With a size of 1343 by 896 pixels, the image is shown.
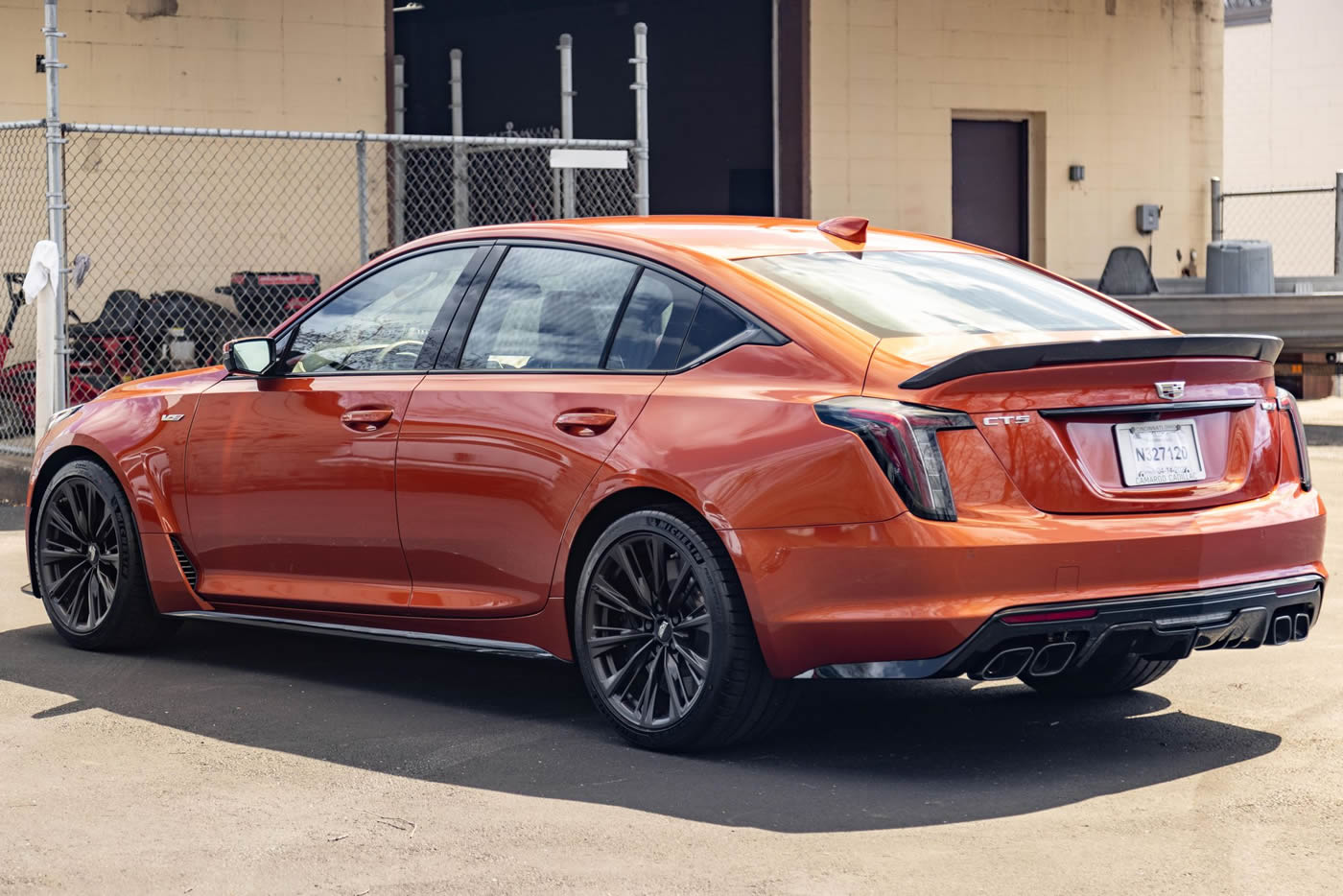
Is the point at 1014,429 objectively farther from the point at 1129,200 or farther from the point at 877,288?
the point at 1129,200

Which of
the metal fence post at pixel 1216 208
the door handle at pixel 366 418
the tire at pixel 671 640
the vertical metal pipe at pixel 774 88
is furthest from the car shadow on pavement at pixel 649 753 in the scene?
the metal fence post at pixel 1216 208

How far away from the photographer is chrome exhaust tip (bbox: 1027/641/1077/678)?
15.2 ft

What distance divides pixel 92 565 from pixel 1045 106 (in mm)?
16523

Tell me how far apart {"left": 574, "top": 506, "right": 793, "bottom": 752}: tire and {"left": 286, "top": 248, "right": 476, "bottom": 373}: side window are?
115cm

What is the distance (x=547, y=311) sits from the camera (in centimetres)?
559

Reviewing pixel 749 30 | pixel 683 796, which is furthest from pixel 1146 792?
pixel 749 30

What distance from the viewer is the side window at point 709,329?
5082mm

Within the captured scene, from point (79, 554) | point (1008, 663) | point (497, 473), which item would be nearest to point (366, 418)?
point (497, 473)

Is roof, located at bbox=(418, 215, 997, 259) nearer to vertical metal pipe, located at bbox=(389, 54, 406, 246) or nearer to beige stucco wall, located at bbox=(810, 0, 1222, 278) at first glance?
vertical metal pipe, located at bbox=(389, 54, 406, 246)

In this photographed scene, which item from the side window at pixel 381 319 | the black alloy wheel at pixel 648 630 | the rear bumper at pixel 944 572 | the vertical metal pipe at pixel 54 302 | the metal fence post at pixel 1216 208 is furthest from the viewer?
the metal fence post at pixel 1216 208

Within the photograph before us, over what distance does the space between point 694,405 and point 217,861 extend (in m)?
1.71

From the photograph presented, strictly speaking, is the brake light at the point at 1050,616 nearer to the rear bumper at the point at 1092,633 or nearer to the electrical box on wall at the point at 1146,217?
the rear bumper at the point at 1092,633

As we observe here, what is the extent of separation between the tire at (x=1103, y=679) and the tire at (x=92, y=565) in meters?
3.14

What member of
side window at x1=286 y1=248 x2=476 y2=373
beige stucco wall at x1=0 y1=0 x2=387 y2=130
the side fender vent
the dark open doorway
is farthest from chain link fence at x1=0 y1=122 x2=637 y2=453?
side window at x1=286 y1=248 x2=476 y2=373
